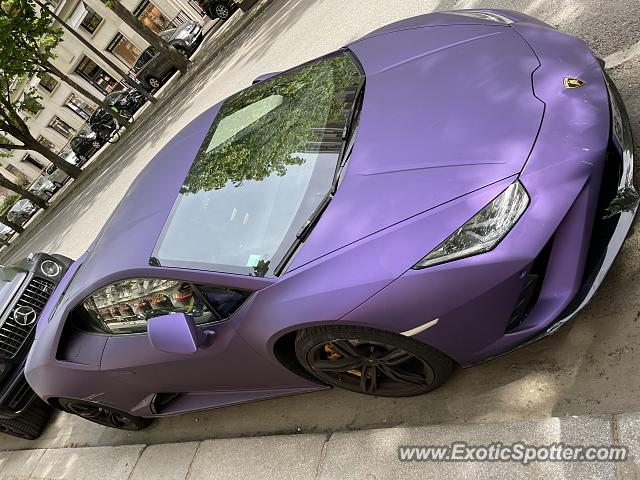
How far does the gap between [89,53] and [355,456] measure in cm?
2991

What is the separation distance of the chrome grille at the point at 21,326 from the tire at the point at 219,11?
13.3 m

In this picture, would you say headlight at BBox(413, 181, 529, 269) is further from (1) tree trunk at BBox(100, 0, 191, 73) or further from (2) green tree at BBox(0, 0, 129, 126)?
(2) green tree at BBox(0, 0, 129, 126)

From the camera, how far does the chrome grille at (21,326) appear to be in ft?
16.8

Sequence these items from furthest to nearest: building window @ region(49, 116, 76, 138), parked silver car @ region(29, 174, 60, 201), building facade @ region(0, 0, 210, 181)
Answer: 1. building window @ region(49, 116, 76, 138)
2. building facade @ region(0, 0, 210, 181)
3. parked silver car @ region(29, 174, 60, 201)

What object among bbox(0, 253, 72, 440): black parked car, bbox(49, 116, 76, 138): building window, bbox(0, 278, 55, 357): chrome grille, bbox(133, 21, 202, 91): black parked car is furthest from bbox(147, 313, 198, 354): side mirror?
bbox(49, 116, 76, 138): building window

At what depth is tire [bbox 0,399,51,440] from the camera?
199 inches

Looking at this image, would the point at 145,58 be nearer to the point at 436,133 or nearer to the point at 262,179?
the point at 262,179

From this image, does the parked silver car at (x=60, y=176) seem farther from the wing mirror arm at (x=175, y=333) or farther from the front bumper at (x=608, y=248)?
the front bumper at (x=608, y=248)

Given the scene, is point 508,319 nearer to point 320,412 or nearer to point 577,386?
point 577,386

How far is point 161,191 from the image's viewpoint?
133 inches

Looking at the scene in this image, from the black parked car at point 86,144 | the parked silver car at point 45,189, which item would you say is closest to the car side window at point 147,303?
the black parked car at point 86,144

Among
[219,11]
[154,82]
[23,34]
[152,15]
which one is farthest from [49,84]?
[219,11]

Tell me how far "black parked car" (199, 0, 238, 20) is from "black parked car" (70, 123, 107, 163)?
593cm

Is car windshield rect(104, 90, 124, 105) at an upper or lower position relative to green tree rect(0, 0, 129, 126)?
lower
